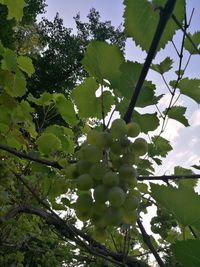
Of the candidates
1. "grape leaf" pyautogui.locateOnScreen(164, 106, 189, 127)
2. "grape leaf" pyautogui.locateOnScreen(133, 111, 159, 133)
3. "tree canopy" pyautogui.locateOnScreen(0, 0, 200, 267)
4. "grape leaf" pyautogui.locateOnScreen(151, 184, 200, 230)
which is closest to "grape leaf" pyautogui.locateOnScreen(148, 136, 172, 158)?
"tree canopy" pyautogui.locateOnScreen(0, 0, 200, 267)

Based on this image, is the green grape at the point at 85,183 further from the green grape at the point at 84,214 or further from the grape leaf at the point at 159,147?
the grape leaf at the point at 159,147

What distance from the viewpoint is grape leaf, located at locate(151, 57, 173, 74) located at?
54.1 inches

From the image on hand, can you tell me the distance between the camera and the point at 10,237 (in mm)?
3586

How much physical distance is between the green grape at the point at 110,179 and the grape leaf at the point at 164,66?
2.17ft

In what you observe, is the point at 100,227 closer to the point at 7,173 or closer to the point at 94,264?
the point at 7,173

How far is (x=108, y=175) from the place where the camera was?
2.64ft

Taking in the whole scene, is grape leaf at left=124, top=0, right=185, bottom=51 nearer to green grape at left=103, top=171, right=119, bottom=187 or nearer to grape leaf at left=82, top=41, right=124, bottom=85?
grape leaf at left=82, top=41, right=124, bottom=85

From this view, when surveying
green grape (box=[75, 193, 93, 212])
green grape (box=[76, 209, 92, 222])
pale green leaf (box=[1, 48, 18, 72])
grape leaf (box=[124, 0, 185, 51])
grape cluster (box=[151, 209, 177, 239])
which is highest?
pale green leaf (box=[1, 48, 18, 72])

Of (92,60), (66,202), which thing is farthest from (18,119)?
(92,60)

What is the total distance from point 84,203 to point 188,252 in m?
0.24

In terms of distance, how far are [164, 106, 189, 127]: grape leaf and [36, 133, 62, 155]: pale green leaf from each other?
52cm

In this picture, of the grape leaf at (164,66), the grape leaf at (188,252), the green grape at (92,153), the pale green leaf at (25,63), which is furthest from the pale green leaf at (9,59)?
the grape leaf at (188,252)

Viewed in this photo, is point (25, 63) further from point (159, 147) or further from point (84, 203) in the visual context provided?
point (84, 203)

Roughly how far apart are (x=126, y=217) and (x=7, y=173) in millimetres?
1213
